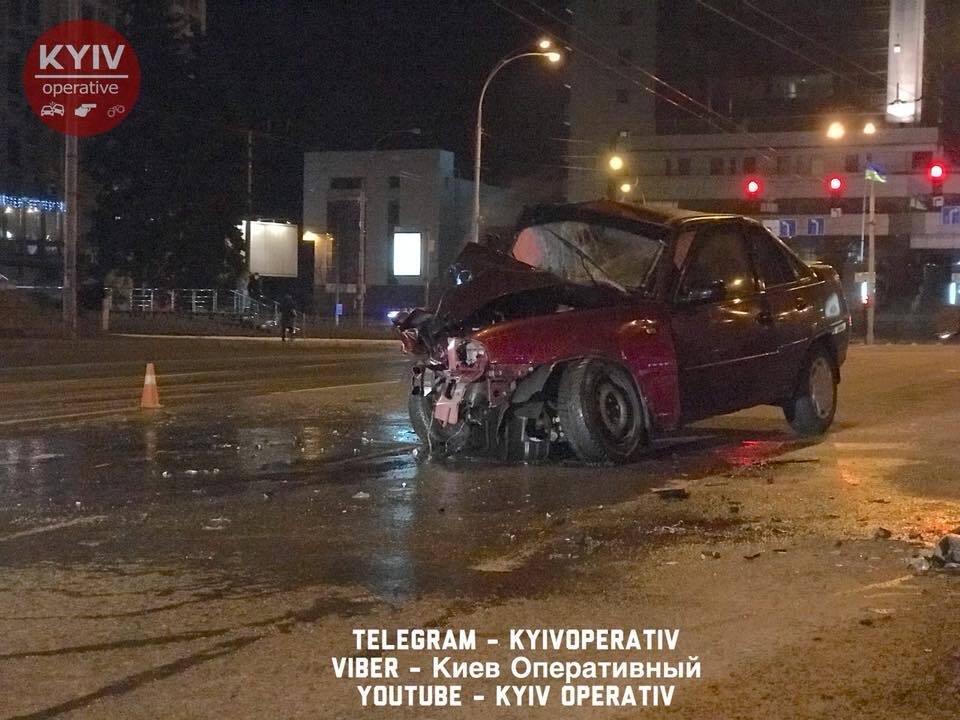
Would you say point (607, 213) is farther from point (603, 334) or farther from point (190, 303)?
point (190, 303)

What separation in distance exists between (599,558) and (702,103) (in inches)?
2994

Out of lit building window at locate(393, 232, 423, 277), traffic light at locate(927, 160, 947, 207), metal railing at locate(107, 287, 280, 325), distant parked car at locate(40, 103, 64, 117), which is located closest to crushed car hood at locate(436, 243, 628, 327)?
traffic light at locate(927, 160, 947, 207)

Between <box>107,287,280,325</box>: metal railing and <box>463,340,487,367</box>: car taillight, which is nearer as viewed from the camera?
<box>463,340,487,367</box>: car taillight

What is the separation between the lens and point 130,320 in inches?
1955

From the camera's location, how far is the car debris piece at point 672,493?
333 inches

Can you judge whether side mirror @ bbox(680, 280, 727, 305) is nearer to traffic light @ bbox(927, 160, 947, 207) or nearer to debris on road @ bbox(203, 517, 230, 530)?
debris on road @ bbox(203, 517, 230, 530)

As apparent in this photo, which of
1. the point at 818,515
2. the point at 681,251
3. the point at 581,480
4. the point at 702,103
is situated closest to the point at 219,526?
the point at 581,480

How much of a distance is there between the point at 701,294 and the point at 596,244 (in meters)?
1.02

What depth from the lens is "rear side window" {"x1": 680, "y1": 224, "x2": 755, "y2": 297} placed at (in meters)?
10.5

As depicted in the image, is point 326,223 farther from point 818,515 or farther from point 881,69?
point 818,515

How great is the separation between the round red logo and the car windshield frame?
2371cm

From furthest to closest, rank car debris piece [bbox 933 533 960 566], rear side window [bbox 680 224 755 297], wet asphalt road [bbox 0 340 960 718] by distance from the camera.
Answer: rear side window [bbox 680 224 755 297] → car debris piece [bbox 933 533 960 566] → wet asphalt road [bbox 0 340 960 718]

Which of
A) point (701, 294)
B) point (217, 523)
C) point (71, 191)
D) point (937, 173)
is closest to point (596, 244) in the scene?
point (701, 294)

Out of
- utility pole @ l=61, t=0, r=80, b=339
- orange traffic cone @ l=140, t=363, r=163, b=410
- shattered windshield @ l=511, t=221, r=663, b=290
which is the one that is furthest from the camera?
utility pole @ l=61, t=0, r=80, b=339
